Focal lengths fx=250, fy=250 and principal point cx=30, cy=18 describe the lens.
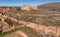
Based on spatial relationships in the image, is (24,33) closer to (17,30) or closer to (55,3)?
(17,30)

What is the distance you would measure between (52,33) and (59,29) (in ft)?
6.02

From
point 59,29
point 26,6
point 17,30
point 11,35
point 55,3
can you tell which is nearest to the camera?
point 11,35

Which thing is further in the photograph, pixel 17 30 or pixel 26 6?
pixel 26 6

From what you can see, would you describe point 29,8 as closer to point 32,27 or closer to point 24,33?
point 32,27

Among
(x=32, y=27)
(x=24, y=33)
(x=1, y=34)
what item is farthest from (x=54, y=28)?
(x=1, y=34)

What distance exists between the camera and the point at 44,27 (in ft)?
122

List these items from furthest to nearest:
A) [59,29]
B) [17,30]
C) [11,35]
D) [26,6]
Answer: [26,6] < [59,29] < [17,30] < [11,35]

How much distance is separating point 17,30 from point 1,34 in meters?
2.33

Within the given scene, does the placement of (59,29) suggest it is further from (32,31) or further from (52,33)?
(32,31)

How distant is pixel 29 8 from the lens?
63062mm

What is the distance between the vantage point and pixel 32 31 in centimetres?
3469

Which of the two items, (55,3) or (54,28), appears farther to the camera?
(55,3)

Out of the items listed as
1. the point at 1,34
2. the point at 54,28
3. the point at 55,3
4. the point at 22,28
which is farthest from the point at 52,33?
the point at 55,3

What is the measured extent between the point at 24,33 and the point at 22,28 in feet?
7.70
